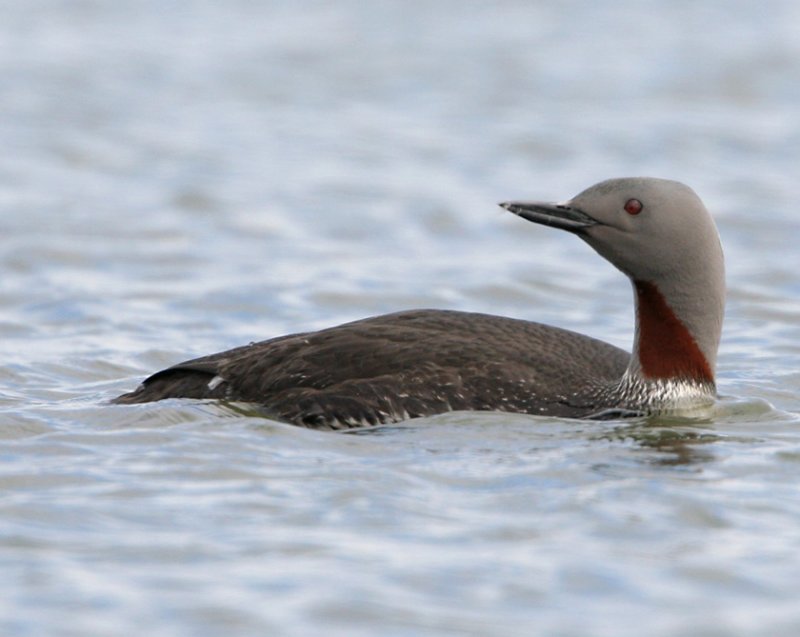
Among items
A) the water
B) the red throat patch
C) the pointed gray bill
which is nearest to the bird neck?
the red throat patch

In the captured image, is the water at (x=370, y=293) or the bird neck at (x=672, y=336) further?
the bird neck at (x=672, y=336)

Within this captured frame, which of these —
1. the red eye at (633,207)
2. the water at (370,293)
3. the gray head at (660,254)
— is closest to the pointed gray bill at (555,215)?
the gray head at (660,254)

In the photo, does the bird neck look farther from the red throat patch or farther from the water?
the water

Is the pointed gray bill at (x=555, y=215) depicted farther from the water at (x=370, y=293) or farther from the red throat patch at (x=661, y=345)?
the water at (x=370, y=293)

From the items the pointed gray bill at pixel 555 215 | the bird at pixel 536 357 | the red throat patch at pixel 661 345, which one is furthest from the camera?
the red throat patch at pixel 661 345

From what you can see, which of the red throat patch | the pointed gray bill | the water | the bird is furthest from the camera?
the red throat patch

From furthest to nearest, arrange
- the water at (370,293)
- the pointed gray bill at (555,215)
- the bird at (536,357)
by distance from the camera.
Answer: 1. the pointed gray bill at (555,215)
2. the bird at (536,357)
3. the water at (370,293)

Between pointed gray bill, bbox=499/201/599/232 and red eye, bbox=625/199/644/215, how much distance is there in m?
0.15

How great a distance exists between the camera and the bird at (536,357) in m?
7.77

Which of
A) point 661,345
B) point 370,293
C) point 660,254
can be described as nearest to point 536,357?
point 661,345

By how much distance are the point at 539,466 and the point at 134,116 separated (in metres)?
10.7

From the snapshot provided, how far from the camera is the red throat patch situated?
802 centimetres

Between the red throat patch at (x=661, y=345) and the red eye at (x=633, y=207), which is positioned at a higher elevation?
the red eye at (x=633, y=207)

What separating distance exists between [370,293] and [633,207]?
4.14 metres
